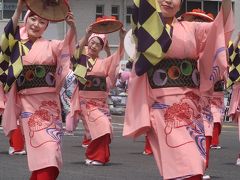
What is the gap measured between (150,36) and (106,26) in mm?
5225

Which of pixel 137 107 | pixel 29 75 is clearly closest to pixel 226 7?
pixel 137 107

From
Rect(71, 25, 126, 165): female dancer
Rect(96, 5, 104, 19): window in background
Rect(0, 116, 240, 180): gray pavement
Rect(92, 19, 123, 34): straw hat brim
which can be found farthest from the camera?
Rect(96, 5, 104, 19): window in background

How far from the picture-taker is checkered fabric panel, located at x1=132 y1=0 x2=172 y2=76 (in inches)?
265

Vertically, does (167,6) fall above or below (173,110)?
above

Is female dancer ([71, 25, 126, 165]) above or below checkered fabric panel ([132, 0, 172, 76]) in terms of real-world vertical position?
below

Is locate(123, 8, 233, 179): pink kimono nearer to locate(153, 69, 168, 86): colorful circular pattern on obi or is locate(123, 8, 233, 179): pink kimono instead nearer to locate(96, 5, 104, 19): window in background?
locate(153, 69, 168, 86): colorful circular pattern on obi

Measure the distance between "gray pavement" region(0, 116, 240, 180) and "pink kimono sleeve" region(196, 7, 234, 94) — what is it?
3.92 m

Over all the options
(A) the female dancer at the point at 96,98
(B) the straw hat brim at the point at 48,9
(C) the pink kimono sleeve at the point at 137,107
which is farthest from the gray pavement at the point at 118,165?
(C) the pink kimono sleeve at the point at 137,107

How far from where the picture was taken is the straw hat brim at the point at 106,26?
11828mm

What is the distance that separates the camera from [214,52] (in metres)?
6.84

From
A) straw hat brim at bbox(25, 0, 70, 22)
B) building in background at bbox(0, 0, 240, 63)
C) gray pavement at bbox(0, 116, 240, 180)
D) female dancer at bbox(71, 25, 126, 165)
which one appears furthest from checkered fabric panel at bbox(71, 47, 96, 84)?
building in background at bbox(0, 0, 240, 63)

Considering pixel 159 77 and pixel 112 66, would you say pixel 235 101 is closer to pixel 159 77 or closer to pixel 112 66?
pixel 112 66

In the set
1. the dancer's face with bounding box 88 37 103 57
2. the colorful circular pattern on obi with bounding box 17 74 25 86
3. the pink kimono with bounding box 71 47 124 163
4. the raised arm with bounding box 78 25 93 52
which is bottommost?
the pink kimono with bounding box 71 47 124 163

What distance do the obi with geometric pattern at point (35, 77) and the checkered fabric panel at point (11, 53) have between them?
0.13 m
